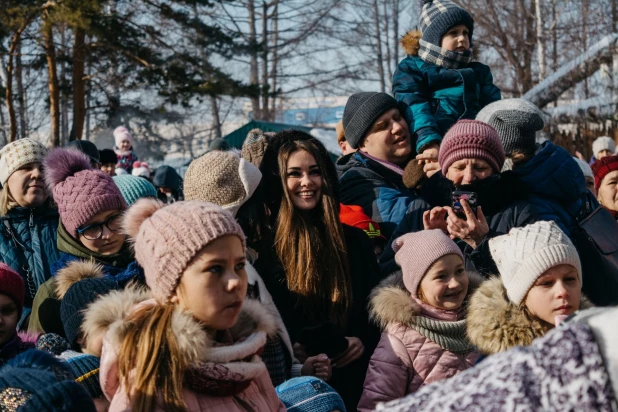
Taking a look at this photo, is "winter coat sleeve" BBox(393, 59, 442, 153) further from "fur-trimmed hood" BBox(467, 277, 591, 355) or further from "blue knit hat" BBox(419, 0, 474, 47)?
"fur-trimmed hood" BBox(467, 277, 591, 355)

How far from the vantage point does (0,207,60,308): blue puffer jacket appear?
15.0ft

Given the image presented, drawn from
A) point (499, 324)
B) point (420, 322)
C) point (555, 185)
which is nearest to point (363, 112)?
point (555, 185)

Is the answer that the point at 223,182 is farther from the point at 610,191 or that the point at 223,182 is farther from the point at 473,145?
the point at 610,191

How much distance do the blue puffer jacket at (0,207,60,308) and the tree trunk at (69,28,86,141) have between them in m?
13.5

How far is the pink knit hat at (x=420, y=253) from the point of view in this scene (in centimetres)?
372

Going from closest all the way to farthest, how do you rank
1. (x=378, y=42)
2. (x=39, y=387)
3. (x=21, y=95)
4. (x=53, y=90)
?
1. (x=39, y=387)
2. (x=53, y=90)
3. (x=21, y=95)
4. (x=378, y=42)

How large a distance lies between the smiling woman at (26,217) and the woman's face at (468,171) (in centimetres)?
227

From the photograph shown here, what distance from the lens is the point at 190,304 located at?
2.60 metres

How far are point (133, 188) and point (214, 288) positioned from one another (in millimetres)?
2617

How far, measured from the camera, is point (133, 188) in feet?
16.7

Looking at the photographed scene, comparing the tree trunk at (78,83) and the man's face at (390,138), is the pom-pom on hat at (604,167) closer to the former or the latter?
the man's face at (390,138)

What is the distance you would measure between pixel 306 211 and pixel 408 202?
0.68 metres

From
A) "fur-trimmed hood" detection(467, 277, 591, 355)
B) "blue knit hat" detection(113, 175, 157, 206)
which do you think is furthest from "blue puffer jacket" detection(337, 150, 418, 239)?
"blue knit hat" detection(113, 175, 157, 206)

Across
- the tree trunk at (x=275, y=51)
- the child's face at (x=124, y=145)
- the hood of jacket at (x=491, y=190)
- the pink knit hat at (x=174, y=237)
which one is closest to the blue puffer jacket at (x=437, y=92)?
the hood of jacket at (x=491, y=190)
